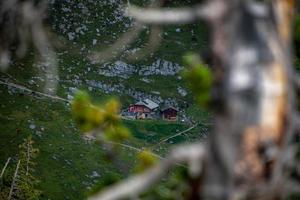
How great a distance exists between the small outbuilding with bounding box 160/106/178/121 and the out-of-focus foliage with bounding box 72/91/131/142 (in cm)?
4140

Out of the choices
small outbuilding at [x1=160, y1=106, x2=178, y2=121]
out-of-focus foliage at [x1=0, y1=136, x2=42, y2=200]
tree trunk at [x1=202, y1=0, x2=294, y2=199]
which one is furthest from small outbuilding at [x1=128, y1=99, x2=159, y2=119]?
tree trunk at [x1=202, y1=0, x2=294, y2=199]

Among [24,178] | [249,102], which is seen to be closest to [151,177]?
[249,102]

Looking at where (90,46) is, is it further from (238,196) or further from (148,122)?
(238,196)

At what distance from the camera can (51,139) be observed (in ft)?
136

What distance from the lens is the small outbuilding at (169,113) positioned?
162 feet

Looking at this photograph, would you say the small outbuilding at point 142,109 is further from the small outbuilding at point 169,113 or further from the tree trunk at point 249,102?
the tree trunk at point 249,102

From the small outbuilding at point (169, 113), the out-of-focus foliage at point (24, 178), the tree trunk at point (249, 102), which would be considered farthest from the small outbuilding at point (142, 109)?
the tree trunk at point (249, 102)

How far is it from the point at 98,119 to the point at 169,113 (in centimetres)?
4242

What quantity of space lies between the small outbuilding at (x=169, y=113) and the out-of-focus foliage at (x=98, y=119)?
41.4m

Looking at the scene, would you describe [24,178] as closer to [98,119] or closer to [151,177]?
[98,119]

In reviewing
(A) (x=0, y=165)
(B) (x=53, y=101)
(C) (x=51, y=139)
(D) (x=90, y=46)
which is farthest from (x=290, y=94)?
(D) (x=90, y=46)

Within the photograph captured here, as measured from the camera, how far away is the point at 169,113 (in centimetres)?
5000

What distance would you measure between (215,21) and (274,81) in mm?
469

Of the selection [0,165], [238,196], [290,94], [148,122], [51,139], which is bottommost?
[238,196]
